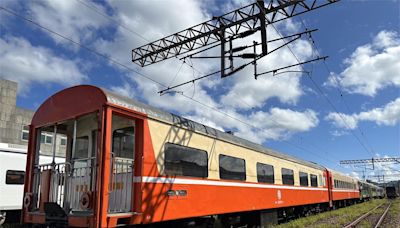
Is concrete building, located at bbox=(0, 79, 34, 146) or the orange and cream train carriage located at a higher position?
concrete building, located at bbox=(0, 79, 34, 146)

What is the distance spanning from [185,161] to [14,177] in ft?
25.7

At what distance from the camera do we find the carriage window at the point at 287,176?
48.7 ft

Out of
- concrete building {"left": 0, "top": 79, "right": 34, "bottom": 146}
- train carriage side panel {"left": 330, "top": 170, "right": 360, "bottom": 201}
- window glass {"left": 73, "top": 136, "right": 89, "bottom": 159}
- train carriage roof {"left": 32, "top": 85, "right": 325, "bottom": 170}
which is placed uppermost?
concrete building {"left": 0, "top": 79, "right": 34, "bottom": 146}

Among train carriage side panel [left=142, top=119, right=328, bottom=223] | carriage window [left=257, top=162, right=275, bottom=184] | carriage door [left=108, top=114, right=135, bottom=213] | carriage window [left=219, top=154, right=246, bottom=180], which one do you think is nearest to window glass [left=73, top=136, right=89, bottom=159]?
carriage door [left=108, top=114, right=135, bottom=213]

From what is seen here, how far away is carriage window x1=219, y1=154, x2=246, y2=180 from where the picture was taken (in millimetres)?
9992

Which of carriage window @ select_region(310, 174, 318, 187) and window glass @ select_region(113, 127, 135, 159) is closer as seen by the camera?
window glass @ select_region(113, 127, 135, 159)

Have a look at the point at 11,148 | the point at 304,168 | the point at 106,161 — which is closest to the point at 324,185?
the point at 304,168

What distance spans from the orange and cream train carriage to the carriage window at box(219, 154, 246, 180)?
0.03 m

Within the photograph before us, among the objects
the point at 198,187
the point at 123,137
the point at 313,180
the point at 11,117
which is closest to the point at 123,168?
the point at 123,137

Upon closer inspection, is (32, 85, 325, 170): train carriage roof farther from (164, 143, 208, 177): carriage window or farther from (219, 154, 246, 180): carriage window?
(219, 154, 246, 180): carriage window

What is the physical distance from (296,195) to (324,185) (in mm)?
6775

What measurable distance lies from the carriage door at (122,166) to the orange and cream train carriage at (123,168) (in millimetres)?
19

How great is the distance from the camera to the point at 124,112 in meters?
7.07

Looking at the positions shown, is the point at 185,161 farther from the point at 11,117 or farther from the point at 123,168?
the point at 11,117
